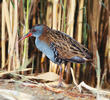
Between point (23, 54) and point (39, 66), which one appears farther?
point (39, 66)

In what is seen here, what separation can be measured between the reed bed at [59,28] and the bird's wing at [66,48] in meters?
0.16

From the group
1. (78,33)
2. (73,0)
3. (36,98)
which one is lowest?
(36,98)

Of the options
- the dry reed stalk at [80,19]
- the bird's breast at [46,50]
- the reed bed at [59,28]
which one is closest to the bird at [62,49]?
the bird's breast at [46,50]

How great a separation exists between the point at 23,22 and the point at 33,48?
996 mm

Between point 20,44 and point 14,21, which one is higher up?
point 14,21

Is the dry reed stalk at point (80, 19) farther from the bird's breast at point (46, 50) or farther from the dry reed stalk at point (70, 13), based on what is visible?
the bird's breast at point (46, 50)

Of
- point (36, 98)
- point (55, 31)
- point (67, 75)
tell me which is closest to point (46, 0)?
point (55, 31)

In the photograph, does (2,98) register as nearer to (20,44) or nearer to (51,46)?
(51,46)

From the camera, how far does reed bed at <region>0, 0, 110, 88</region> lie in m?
3.69

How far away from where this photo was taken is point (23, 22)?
407 cm

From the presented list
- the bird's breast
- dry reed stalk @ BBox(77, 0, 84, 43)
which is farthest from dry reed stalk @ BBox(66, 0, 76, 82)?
the bird's breast

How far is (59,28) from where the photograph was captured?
3.83 meters

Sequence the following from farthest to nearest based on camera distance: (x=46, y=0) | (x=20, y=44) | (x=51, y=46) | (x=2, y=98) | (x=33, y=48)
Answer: (x=33, y=48)
(x=46, y=0)
(x=20, y=44)
(x=51, y=46)
(x=2, y=98)

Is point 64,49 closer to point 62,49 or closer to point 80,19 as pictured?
point 62,49
